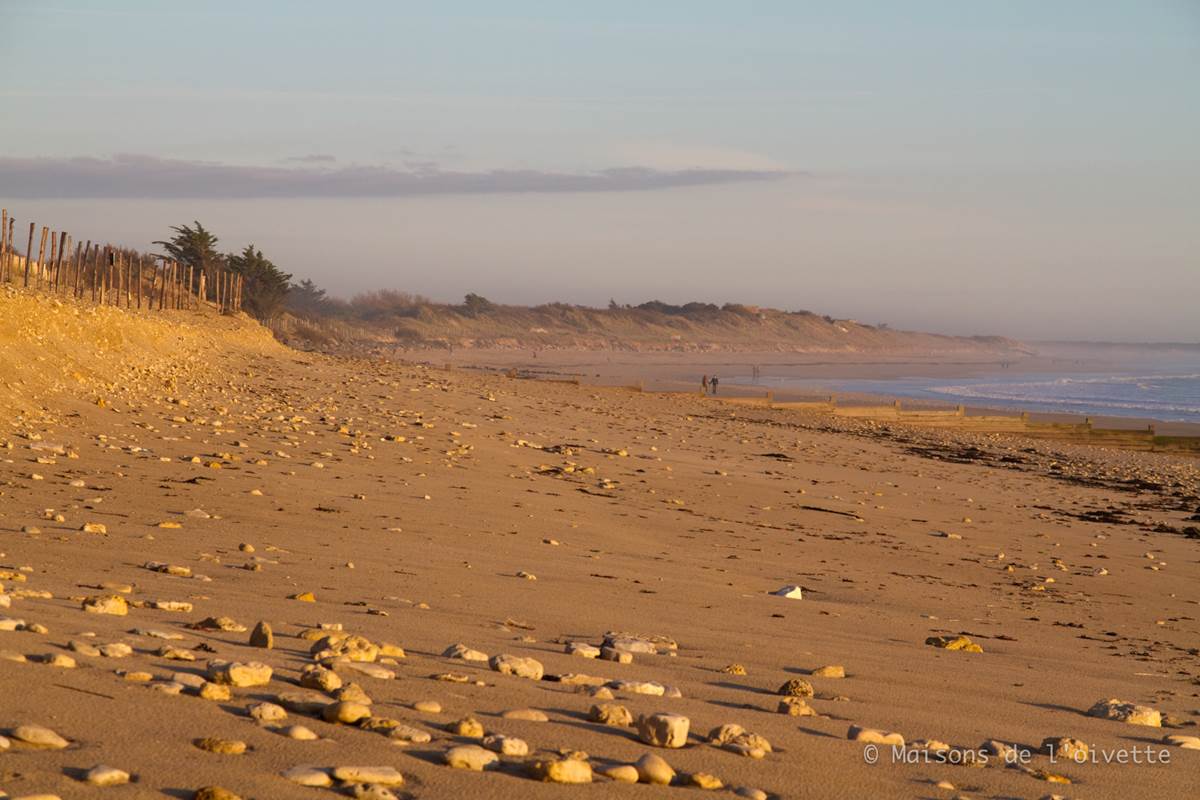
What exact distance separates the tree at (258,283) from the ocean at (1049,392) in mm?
27011

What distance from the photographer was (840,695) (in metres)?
4.79

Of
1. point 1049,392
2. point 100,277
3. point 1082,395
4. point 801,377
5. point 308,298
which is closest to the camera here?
point 100,277

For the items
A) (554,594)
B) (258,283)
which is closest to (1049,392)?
(258,283)

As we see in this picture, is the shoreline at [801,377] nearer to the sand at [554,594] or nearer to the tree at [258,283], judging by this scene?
the tree at [258,283]

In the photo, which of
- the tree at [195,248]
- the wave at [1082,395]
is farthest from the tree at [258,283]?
the wave at [1082,395]

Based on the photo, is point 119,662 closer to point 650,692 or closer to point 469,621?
point 650,692

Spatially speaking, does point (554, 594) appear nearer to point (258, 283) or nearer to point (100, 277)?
point (100, 277)

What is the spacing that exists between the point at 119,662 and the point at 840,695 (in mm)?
2700

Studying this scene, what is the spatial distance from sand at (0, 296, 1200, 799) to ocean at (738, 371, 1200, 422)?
38212mm

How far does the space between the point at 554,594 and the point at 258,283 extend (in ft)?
208

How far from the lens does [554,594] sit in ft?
22.6

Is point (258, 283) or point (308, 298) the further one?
point (308, 298)

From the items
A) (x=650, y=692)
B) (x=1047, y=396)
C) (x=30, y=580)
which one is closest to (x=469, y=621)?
(x=650, y=692)

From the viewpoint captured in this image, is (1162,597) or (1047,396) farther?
(1047,396)
